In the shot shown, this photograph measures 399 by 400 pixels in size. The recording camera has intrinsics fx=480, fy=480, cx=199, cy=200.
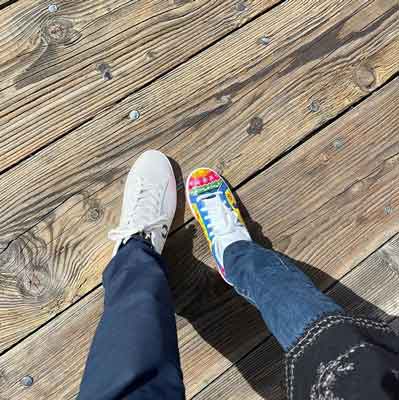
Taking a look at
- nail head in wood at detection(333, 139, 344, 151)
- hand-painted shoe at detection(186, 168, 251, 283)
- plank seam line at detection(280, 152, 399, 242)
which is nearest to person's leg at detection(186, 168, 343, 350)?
hand-painted shoe at detection(186, 168, 251, 283)

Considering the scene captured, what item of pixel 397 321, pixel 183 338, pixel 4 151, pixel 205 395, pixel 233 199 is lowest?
pixel 397 321

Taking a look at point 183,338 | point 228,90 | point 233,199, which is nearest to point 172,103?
point 228,90

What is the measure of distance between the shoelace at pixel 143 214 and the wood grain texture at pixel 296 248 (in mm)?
84

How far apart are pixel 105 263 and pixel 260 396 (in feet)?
1.59

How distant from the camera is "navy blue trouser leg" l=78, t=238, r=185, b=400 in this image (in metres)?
0.73

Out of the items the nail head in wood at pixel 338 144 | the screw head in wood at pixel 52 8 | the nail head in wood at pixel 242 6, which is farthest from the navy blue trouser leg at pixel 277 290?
the screw head in wood at pixel 52 8

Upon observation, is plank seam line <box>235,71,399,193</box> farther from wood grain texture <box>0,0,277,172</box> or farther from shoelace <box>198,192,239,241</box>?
wood grain texture <box>0,0,277,172</box>

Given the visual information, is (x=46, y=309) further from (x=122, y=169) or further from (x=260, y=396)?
(x=260, y=396)

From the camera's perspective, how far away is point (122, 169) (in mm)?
1147

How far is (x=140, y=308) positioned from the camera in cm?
84

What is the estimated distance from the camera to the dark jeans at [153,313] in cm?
74

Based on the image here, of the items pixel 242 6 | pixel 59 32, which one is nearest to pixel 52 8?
pixel 59 32

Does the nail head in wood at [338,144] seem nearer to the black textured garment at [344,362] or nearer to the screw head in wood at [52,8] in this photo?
the black textured garment at [344,362]

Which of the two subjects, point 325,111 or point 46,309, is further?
point 325,111
